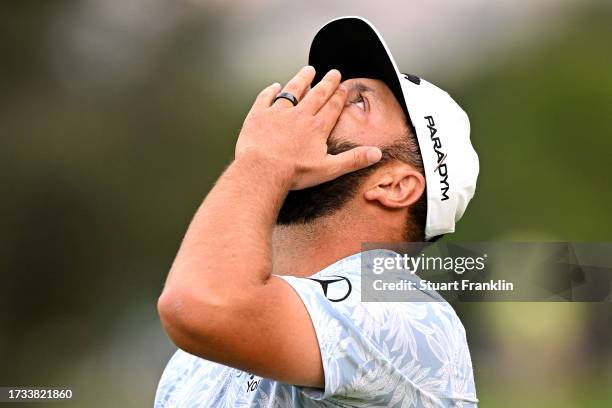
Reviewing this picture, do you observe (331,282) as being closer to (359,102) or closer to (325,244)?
(325,244)

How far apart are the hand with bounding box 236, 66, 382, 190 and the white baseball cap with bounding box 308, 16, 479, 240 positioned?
204mm

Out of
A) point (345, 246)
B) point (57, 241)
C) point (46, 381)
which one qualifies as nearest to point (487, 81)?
point (57, 241)

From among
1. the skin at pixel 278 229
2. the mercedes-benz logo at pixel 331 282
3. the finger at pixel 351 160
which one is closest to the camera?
the skin at pixel 278 229

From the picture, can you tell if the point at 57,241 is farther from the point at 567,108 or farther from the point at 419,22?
the point at 567,108

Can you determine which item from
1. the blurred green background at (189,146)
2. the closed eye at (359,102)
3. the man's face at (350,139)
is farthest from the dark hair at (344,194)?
the blurred green background at (189,146)

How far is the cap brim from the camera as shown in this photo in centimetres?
242

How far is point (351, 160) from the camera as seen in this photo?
6.89 feet

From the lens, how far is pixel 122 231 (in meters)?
7.75

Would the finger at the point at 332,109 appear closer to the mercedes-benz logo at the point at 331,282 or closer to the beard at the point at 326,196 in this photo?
the beard at the point at 326,196

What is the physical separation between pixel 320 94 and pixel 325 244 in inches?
14.7

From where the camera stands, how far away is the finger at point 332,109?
6.99ft

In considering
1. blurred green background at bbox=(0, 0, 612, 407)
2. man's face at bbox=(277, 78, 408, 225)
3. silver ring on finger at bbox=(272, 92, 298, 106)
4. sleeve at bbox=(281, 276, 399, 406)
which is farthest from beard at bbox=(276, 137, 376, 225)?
blurred green background at bbox=(0, 0, 612, 407)

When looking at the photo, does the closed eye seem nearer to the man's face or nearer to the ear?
the man's face

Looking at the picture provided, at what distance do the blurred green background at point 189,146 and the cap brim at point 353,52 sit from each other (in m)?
4.66
